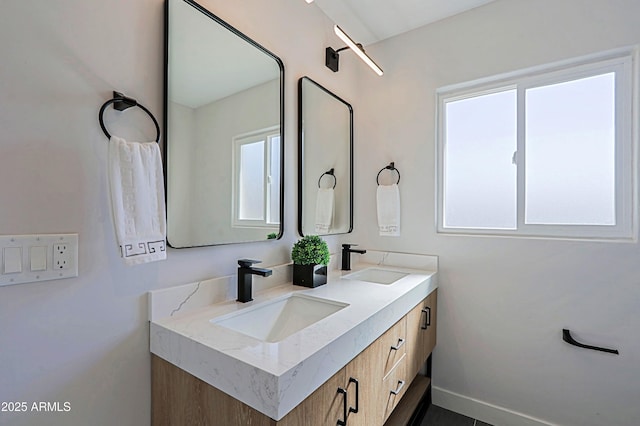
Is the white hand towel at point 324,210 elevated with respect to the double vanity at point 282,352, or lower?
elevated

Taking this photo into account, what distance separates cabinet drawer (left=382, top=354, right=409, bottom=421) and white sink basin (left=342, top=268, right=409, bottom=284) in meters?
0.58

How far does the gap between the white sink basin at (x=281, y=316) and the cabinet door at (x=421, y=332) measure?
0.49 meters

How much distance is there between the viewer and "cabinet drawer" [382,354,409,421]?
4.03 feet

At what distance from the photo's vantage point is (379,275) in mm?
2045

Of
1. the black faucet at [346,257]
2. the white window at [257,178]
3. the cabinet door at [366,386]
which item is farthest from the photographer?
the black faucet at [346,257]

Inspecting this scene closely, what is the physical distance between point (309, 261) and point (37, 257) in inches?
39.7

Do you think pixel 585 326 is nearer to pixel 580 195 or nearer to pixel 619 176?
pixel 580 195

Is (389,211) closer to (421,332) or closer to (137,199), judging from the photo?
(421,332)

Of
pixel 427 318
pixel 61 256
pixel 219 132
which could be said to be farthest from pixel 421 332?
Answer: pixel 61 256

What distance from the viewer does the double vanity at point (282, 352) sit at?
29.5 inches

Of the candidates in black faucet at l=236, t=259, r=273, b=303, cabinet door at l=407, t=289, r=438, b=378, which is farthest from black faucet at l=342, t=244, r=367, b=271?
black faucet at l=236, t=259, r=273, b=303

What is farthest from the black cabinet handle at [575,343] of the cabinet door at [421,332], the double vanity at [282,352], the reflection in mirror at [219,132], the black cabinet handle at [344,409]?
the reflection in mirror at [219,132]

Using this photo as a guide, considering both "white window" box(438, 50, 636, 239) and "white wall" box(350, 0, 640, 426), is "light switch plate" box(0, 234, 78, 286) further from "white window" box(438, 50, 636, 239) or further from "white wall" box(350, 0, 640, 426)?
"white window" box(438, 50, 636, 239)

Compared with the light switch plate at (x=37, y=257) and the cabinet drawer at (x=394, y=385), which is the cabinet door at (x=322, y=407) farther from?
the light switch plate at (x=37, y=257)
